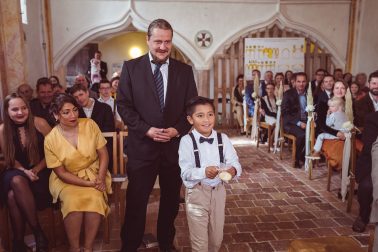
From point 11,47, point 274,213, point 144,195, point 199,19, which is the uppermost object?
point 199,19

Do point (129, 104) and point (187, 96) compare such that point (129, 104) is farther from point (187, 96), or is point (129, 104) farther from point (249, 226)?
point (249, 226)

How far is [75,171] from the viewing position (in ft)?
9.86

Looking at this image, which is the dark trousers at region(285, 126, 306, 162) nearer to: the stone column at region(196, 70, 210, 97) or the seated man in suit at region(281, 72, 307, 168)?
the seated man in suit at region(281, 72, 307, 168)

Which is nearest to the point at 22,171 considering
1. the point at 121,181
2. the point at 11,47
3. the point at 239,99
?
the point at 121,181

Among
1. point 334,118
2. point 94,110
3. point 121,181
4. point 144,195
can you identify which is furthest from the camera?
point 334,118

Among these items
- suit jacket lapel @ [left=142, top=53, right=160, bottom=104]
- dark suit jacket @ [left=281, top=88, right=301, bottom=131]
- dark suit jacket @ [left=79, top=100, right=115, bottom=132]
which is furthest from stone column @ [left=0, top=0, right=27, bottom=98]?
dark suit jacket @ [left=281, top=88, right=301, bottom=131]

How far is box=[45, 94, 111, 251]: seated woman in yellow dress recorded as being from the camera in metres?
2.84

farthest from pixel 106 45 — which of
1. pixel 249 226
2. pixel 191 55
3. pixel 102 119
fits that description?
pixel 249 226

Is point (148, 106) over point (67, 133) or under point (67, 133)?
over

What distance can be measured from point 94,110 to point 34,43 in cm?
434

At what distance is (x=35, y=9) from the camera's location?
7.57 metres

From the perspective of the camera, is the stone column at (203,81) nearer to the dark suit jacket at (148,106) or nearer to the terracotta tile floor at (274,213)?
the terracotta tile floor at (274,213)

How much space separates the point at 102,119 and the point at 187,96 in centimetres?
167

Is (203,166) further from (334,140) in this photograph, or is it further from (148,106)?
(334,140)
